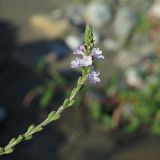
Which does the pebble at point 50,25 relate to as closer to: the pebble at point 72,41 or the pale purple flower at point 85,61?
the pebble at point 72,41

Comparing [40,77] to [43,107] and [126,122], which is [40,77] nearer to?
[43,107]

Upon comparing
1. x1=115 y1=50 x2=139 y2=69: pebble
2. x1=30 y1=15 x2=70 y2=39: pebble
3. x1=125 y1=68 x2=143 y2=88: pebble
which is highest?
x1=30 y1=15 x2=70 y2=39: pebble

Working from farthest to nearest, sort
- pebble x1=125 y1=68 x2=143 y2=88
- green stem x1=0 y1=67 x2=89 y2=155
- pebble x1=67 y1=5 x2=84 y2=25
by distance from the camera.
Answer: pebble x1=67 y1=5 x2=84 y2=25, pebble x1=125 y1=68 x2=143 y2=88, green stem x1=0 y1=67 x2=89 y2=155

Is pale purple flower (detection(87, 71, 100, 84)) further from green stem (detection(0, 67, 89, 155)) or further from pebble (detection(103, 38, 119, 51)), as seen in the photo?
pebble (detection(103, 38, 119, 51))

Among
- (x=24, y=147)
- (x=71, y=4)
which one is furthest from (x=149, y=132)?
(x=71, y=4)

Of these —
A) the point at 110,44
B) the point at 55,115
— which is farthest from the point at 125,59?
the point at 55,115

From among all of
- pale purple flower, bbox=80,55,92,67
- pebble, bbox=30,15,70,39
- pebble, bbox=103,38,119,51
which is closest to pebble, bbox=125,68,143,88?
pebble, bbox=103,38,119,51

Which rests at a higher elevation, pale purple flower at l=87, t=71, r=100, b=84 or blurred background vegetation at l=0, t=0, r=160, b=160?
blurred background vegetation at l=0, t=0, r=160, b=160

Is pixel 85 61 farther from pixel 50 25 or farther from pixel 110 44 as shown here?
pixel 50 25
